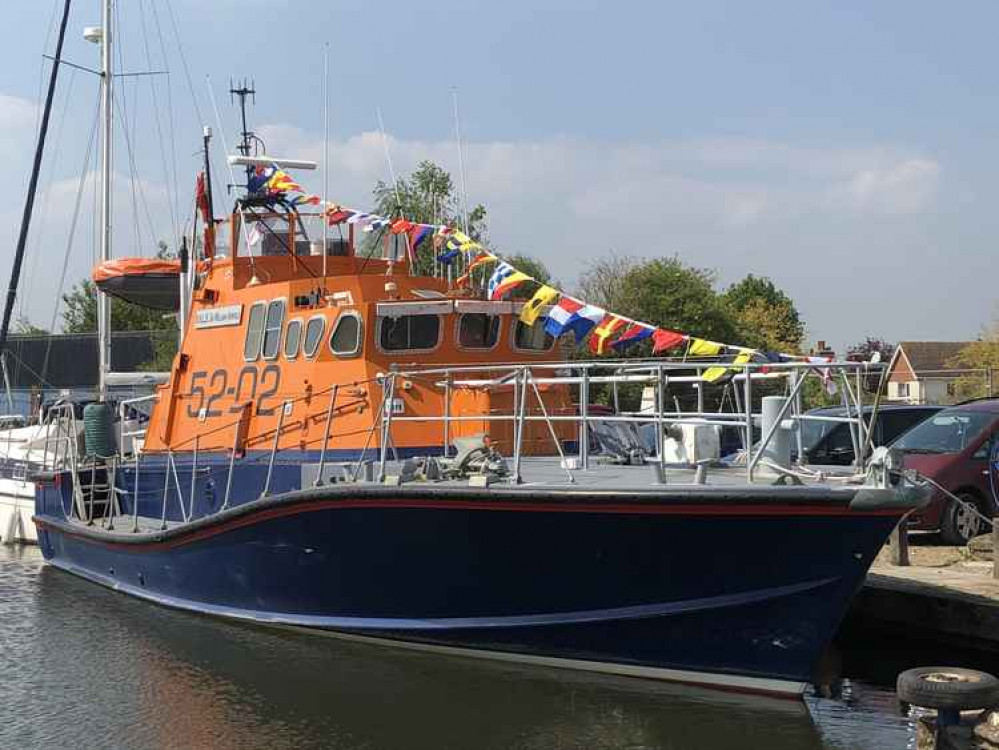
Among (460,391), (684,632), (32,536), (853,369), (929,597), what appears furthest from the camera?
(32,536)

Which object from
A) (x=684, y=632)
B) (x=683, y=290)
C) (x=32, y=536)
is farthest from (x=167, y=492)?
(x=683, y=290)

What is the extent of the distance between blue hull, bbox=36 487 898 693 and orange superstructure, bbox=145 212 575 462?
0.99 metres

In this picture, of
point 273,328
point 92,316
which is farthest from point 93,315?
point 273,328

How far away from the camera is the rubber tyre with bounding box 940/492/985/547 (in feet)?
38.1

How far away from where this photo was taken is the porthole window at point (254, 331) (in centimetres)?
1099

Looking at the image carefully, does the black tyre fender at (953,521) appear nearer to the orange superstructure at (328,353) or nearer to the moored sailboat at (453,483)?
the moored sailboat at (453,483)

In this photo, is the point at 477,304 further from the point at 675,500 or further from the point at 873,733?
the point at 873,733

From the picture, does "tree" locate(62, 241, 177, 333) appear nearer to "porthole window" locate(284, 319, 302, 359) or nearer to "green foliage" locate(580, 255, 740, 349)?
"green foliage" locate(580, 255, 740, 349)

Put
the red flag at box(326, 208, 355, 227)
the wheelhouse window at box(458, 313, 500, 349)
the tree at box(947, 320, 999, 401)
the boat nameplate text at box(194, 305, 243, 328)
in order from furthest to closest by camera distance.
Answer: the tree at box(947, 320, 999, 401) → the red flag at box(326, 208, 355, 227) → the boat nameplate text at box(194, 305, 243, 328) → the wheelhouse window at box(458, 313, 500, 349)

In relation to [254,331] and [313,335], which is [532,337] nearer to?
[313,335]

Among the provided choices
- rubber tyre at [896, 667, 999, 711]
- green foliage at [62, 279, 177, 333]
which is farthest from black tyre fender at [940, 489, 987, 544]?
green foliage at [62, 279, 177, 333]

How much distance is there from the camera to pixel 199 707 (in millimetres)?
8375

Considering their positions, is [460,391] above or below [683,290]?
below

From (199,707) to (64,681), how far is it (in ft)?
4.76
